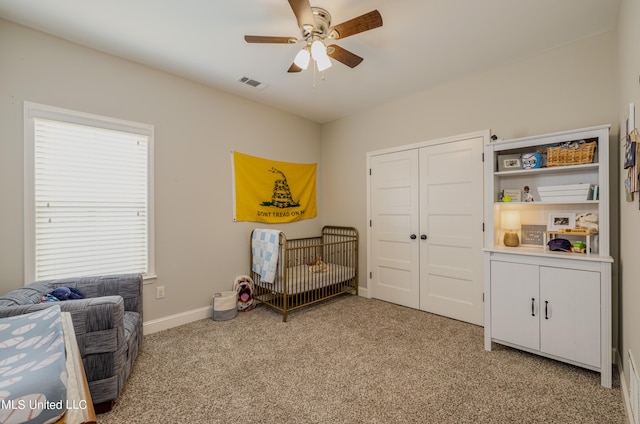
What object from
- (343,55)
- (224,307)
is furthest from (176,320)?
(343,55)

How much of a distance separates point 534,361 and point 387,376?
3.87 ft

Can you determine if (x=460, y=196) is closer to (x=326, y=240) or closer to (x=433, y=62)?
(x=433, y=62)

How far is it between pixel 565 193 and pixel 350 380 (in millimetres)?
2122

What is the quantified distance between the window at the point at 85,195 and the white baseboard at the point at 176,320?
468 millimetres

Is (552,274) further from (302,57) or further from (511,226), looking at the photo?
(302,57)

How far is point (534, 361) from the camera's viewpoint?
215 cm

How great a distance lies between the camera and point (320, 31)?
1.93 meters

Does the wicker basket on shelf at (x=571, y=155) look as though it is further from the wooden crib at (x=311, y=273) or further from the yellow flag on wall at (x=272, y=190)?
the yellow flag on wall at (x=272, y=190)

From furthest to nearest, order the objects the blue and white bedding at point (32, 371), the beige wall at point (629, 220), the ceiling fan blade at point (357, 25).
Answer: the ceiling fan blade at point (357, 25), the beige wall at point (629, 220), the blue and white bedding at point (32, 371)

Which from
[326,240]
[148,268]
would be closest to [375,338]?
[326,240]

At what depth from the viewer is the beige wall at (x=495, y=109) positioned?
2.24 metres

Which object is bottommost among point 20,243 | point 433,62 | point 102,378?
point 102,378

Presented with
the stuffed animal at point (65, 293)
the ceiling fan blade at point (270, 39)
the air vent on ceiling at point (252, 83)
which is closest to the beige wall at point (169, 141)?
the air vent on ceiling at point (252, 83)

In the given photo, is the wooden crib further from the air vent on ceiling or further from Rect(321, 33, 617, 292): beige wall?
the air vent on ceiling
